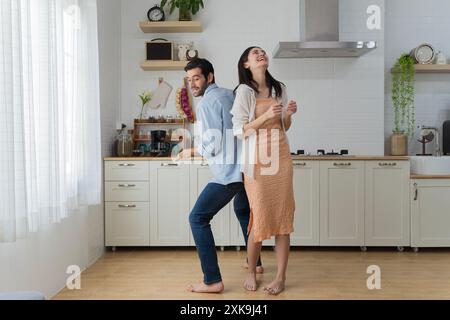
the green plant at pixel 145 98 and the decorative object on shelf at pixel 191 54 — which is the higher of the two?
the decorative object on shelf at pixel 191 54

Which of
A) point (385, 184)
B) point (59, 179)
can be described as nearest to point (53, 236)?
point (59, 179)

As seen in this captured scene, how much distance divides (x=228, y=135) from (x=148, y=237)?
5.56 ft

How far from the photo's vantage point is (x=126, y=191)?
172 inches

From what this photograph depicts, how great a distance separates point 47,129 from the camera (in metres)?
2.85

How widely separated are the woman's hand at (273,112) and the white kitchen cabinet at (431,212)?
1.96 metres

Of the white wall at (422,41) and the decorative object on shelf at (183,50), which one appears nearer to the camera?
the decorative object on shelf at (183,50)

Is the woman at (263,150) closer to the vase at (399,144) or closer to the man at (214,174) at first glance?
the man at (214,174)

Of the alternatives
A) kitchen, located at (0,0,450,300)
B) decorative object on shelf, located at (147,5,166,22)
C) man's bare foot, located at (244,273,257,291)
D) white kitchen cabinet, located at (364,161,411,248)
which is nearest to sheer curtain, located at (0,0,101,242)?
kitchen, located at (0,0,450,300)

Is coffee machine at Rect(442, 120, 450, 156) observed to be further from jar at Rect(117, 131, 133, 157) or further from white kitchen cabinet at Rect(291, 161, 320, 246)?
jar at Rect(117, 131, 133, 157)

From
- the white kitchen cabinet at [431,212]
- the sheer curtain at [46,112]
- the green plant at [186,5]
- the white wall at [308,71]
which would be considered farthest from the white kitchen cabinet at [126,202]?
the white kitchen cabinet at [431,212]

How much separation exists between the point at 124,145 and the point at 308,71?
194cm

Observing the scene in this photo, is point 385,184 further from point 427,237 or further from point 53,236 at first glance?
point 53,236

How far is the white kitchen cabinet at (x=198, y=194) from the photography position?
4371 millimetres
